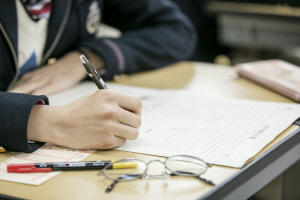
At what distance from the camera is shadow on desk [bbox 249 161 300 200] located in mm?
904

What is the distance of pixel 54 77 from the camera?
98 cm

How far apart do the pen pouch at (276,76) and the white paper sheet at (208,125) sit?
91 millimetres

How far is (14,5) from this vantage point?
2.84 feet

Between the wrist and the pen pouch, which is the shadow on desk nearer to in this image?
the pen pouch

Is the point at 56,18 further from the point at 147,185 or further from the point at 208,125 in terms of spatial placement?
the point at 147,185

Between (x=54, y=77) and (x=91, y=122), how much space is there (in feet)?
1.34

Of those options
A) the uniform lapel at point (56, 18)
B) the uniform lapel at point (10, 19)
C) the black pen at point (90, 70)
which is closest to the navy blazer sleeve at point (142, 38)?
the uniform lapel at point (56, 18)

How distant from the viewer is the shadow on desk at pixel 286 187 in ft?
2.97

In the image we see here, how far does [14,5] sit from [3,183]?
498 mm

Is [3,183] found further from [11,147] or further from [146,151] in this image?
[146,151]

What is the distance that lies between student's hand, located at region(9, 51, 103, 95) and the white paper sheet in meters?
0.06

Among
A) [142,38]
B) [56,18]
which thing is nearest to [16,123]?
[56,18]

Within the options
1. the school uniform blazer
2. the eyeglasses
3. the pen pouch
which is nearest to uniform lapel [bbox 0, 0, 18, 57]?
the school uniform blazer

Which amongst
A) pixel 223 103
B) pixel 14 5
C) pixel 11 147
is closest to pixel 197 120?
pixel 223 103
